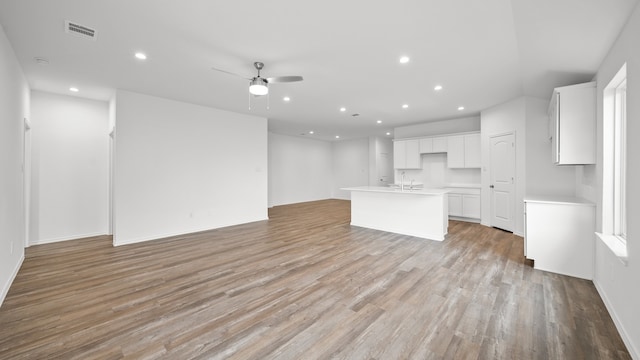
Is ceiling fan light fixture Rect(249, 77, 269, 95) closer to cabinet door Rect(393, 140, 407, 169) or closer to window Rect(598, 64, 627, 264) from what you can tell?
window Rect(598, 64, 627, 264)

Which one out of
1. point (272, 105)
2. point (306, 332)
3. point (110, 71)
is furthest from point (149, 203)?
point (306, 332)

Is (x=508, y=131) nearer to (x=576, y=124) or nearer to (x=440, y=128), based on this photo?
(x=440, y=128)

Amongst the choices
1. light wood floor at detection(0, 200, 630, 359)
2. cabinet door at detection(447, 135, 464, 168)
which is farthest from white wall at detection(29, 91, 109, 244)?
cabinet door at detection(447, 135, 464, 168)

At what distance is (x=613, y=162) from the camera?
2.58 m

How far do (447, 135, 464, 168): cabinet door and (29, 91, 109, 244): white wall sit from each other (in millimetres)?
8237

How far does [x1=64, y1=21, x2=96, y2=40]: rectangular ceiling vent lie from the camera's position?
8.13 feet

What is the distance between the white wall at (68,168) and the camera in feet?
15.1

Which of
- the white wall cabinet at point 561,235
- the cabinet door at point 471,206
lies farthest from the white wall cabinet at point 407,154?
the white wall cabinet at point 561,235

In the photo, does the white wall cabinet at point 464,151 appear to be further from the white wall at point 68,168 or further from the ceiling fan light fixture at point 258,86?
the white wall at point 68,168

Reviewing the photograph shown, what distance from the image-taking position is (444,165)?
726 centimetres

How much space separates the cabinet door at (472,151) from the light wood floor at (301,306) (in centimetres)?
282

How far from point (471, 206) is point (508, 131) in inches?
80.1

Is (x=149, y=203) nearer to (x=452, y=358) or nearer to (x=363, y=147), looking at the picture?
(x=452, y=358)

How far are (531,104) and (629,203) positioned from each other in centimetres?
369
